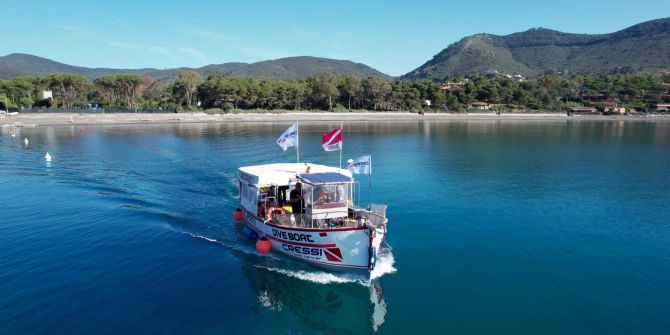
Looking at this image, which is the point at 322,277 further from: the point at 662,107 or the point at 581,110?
the point at 662,107

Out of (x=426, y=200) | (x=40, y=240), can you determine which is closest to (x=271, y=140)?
(x=426, y=200)

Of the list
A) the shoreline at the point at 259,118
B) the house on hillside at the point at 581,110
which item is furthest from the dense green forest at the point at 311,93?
the shoreline at the point at 259,118

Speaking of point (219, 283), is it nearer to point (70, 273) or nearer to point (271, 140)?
point (70, 273)

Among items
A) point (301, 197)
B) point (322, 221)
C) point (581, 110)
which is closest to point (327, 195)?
point (322, 221)

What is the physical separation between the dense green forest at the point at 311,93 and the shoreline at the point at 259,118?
39.7 ft

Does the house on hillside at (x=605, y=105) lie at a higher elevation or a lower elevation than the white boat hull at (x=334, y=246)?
higher

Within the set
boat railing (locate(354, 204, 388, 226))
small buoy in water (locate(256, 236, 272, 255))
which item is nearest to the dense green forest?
small buoy in water (locate(256, 236, 272, 255))

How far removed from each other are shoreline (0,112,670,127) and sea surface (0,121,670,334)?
73.3 m

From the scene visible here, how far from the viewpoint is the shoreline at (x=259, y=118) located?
105 m

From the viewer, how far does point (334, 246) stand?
723 inches

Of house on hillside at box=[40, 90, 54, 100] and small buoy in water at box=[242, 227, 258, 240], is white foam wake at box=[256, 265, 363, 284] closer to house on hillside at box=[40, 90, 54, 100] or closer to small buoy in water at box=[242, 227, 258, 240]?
small buoy in water at box=[242, 227, 258, 240]

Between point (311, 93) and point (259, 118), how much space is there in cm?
2851

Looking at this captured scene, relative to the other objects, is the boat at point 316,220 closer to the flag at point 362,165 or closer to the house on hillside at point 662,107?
the flag at point 362,165

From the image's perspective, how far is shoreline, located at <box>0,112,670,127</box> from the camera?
10462 centimetres
